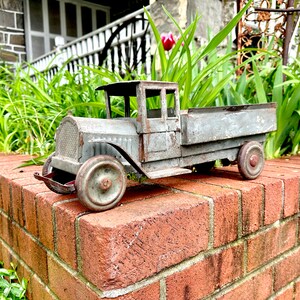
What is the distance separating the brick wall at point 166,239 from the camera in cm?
61

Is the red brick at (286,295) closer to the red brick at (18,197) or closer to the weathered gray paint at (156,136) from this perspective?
A: the weathered gray paint at (156,136)

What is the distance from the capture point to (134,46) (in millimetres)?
3623

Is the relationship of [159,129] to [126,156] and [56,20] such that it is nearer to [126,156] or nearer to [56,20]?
[126,156]

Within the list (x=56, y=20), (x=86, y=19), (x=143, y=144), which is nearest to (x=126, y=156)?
(x=143, y=144)

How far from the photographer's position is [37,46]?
6.71 metres

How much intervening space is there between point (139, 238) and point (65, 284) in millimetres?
249

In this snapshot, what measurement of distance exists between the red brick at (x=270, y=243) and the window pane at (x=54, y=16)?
23.8 feet

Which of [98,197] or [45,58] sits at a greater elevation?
[45,58]

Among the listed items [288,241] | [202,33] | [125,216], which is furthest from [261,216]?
[202,33]

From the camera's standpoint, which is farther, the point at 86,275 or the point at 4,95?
the point at 4,95

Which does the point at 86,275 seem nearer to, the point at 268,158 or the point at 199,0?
the point at 268,158

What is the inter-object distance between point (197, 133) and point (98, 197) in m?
0.28

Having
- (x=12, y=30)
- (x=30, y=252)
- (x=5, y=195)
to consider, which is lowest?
(x=30, y=252)

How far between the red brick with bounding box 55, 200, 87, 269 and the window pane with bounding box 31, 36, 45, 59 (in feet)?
22.0
